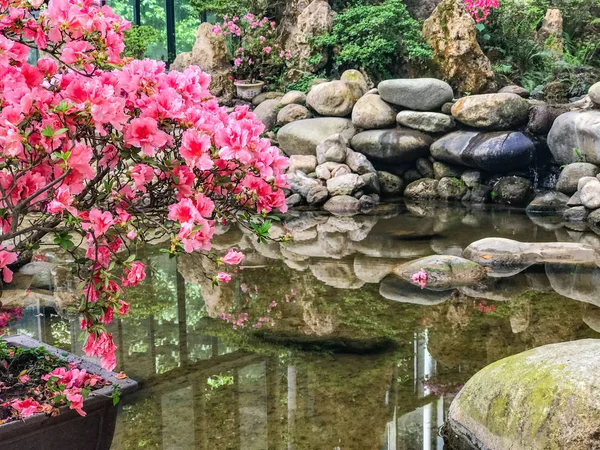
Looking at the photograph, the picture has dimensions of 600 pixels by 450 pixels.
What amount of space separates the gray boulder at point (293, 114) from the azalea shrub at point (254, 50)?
210cm

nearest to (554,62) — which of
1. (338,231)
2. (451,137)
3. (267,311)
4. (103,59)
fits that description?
(451,137)

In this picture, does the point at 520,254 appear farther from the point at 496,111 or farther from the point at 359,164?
the point at 359,164

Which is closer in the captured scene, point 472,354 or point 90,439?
point 90,439

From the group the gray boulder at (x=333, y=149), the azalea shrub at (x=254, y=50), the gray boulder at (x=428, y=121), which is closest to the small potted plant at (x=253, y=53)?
the azalea shrub at (x=254, y=50)

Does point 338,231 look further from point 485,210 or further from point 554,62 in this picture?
point 554,62

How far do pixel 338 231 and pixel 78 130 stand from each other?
7.58 metres

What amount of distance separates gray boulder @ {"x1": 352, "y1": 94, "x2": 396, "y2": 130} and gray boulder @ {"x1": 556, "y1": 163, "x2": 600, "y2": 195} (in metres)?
3.19

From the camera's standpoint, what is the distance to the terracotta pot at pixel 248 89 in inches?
607

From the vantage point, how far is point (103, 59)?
7.63 feet

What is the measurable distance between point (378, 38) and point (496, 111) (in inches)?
136

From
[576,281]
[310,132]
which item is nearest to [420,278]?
[576,281]

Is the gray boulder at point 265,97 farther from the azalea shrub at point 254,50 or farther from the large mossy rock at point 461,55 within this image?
the large mossy rock at point 461,55

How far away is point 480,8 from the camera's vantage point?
14.4 metres

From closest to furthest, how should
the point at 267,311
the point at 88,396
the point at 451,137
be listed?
the point at 88,396
the point at 267,311
the point at 451,137
